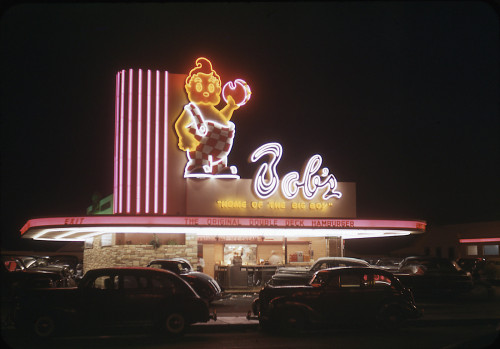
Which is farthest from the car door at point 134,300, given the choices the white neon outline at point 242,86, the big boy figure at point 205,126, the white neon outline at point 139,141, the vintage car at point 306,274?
the white neon outline at point 242,86

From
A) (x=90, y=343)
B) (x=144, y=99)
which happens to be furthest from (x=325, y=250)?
(x=90, y=343)

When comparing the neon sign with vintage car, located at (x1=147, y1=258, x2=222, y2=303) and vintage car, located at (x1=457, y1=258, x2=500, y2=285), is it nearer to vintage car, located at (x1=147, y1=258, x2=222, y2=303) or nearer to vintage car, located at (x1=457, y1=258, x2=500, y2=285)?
vintage car, located at (x1=147, y1=258, x2=222, y2=303)

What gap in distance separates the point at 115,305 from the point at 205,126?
1264cm

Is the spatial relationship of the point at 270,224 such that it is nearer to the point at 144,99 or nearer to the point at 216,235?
the point at 216,235

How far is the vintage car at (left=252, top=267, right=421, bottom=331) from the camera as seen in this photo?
40.1 feet

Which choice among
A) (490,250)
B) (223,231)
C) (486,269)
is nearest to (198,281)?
(223,231)

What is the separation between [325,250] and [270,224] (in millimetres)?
5551

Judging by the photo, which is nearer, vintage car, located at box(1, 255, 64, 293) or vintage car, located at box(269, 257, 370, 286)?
vintage car, located at box(1, 255, 64, 293)

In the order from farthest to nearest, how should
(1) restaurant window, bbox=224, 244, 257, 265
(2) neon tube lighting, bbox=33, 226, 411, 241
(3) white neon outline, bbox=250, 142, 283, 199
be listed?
(1) restaurant window, bbox=224, 244, 257, 265 < (3) white neon outline, bbox=250, 142, 283, 199 < (2) neon tube lighting, bbox=33, 226, 411, 241

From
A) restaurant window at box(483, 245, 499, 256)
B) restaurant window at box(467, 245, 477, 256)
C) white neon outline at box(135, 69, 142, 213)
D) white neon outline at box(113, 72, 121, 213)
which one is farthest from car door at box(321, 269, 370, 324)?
restaurant window at box(467, 245, 477, 256)

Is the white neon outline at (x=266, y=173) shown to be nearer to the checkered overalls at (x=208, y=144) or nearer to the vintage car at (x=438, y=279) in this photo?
the checkered overalls at (x=208, y=144)

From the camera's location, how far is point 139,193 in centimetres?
2216

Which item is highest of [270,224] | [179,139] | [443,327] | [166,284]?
[179,139]

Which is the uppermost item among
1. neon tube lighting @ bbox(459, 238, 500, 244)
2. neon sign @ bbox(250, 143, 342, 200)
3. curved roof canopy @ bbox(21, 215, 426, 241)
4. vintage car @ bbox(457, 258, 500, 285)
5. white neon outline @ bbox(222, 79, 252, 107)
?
white neon outline @ bbox(222, 79, 252, 107)
